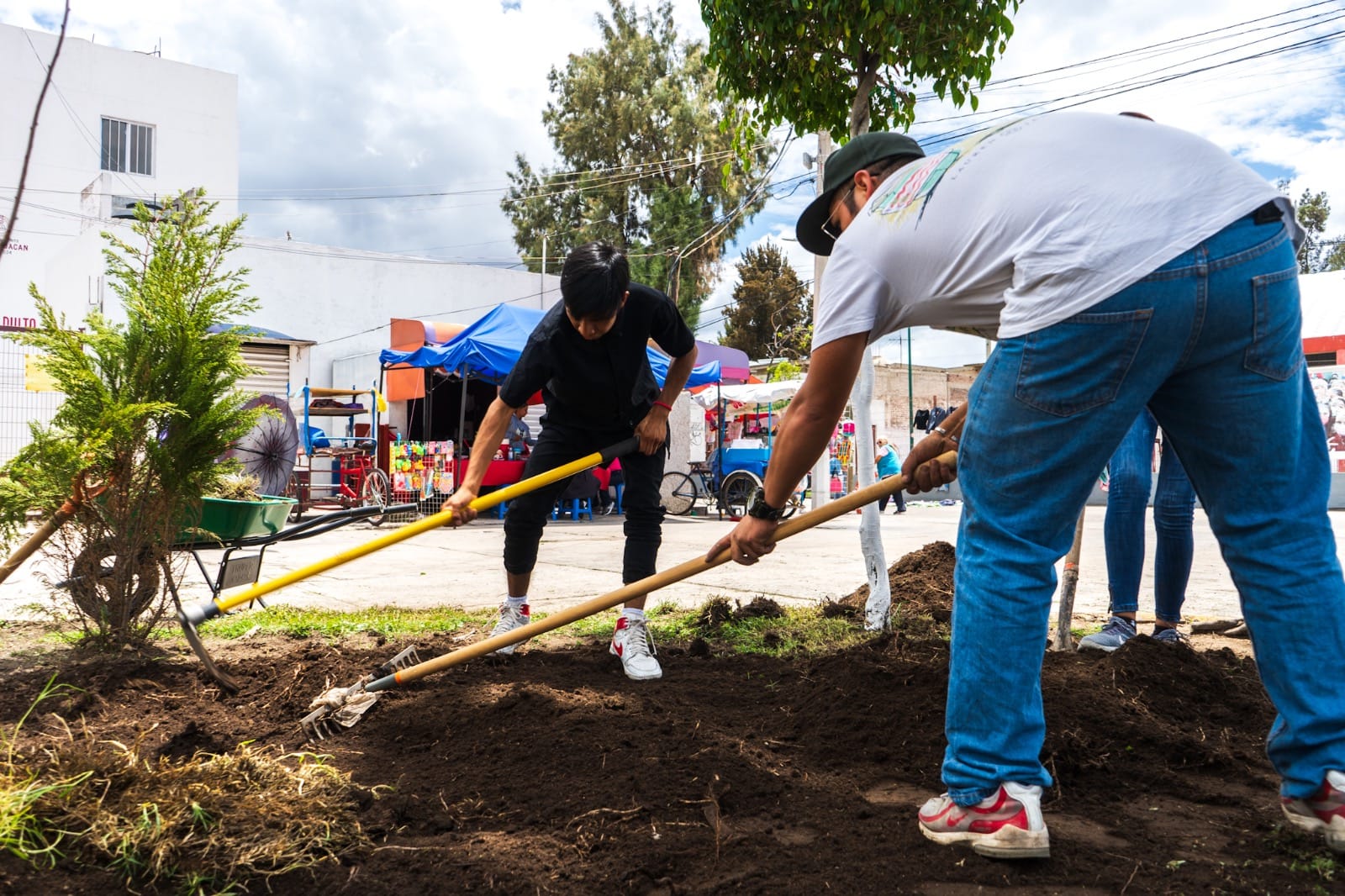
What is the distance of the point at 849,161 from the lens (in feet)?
7.89

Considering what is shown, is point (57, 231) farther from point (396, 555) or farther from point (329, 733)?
point (329, 733)

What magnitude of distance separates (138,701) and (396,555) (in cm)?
582

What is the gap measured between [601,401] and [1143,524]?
209 cm

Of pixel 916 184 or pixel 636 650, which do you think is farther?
pixel 636 650

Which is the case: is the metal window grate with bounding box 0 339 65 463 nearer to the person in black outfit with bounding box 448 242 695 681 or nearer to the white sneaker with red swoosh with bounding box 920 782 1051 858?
the person in black outfit with bounding box 448 242 695 681

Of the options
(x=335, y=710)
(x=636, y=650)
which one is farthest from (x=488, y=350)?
(x=335, y=710)

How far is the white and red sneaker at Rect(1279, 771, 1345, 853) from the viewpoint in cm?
181

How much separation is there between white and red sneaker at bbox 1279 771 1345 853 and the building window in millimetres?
42294

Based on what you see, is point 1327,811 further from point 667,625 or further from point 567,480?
point 667,625

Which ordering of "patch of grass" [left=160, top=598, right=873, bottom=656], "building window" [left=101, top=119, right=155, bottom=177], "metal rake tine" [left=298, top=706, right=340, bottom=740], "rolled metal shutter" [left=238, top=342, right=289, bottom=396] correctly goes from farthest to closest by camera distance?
"building window" [left=101, top=119, right=155, bottom=177] < "rolled metal shutter" [left=238, top=342, right=289, bottom=396] < "patch of grass" [left=160, top=598, right=873, bottom=656] < "metal rake tine" [left=298, top=706, right=340, bottom=740]

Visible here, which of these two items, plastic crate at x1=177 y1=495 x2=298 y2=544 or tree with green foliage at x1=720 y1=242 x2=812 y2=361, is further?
tree with green foliage at x1=720 y1=242 x2=812 y2=361

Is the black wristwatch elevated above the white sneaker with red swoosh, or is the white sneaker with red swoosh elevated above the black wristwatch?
the black wristwatch

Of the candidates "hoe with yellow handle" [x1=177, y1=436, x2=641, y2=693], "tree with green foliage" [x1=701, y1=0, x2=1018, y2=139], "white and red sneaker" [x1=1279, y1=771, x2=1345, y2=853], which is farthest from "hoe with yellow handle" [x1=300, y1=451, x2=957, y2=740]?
"tree with green foliage" [x1=701, y1=0, x2=1018, y2=139]

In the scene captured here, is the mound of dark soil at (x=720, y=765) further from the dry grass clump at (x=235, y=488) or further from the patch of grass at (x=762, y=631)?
the dry grass clump at (x=235, y=488)
